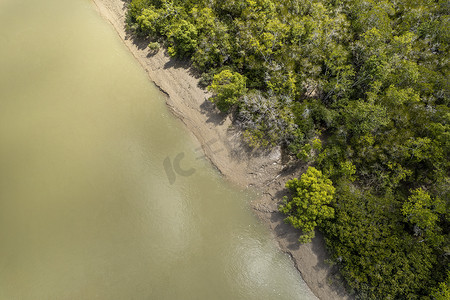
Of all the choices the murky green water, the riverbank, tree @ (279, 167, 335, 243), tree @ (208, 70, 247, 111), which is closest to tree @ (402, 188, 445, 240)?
tree @ (279, 167, 335, 243)

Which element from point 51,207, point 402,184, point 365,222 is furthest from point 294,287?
point 51,207

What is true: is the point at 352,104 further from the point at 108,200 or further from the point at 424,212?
the point at 108,200

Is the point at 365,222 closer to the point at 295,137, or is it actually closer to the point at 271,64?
the point at 295,137

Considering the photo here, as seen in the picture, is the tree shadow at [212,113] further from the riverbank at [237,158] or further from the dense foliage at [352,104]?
the dense foliage at [352,104]

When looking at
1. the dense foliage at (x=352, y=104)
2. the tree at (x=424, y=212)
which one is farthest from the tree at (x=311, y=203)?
the tree at (x=424, y=212)

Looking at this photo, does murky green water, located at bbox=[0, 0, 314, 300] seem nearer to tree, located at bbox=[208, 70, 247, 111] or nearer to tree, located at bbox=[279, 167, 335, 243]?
tree, located at bbox=[279, 167, 335, 243]
